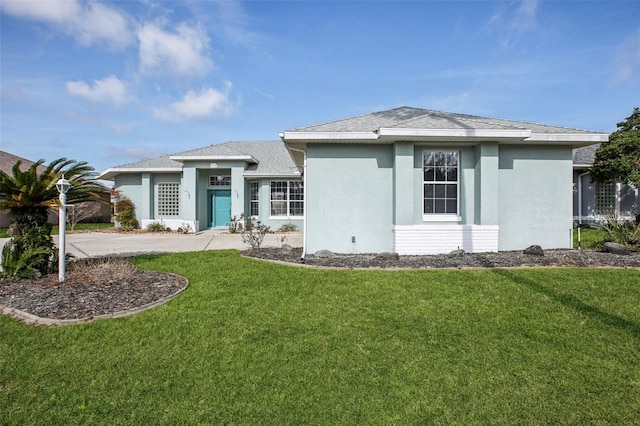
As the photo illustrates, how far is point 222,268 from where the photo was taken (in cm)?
793

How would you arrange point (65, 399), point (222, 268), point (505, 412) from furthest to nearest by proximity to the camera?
point (222, 268)
point (65, 399)
point (505, 412)

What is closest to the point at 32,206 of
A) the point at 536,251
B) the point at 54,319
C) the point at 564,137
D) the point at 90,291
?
the point at 90,291

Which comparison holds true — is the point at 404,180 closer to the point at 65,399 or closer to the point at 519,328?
the point at 519,328

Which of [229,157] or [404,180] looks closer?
[404,180]

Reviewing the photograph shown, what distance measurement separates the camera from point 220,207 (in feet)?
64.1

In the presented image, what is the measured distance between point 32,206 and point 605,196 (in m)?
25.4

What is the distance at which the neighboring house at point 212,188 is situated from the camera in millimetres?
18125

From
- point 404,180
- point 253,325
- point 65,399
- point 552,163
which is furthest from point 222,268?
point 552,163

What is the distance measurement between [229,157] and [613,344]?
55.4 feet

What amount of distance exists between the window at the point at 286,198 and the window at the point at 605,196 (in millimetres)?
16981

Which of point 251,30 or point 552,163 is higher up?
point 251,30

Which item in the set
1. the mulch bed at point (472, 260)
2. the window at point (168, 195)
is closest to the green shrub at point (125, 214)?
the window at point (168, 195)

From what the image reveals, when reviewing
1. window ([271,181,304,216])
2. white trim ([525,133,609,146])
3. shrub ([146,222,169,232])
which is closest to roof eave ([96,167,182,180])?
shrub ([146,222,169,232])

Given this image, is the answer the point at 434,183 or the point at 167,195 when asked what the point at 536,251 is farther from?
the point at 167,195
